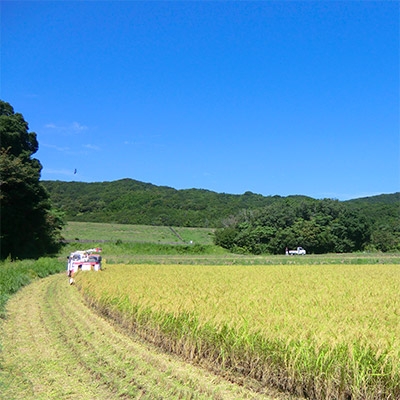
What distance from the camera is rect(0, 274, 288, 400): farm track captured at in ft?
19.7

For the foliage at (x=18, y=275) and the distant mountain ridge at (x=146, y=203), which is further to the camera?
the distant mountain ridge at (x=146, y=203)

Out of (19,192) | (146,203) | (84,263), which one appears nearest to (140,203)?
(146,203)

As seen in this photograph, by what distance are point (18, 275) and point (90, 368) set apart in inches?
570

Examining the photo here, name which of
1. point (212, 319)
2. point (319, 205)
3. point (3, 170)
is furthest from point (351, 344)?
point (319, 205)

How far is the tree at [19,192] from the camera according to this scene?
31922mm

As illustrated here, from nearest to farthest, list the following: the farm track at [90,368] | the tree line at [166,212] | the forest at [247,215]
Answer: the farm track at [90,368]
the tree line at [166,212]
the forest at [247,215]

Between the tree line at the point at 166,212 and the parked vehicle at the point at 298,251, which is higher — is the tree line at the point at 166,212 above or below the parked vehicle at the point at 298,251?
above

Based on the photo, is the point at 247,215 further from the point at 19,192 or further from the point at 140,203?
the point at 19,192

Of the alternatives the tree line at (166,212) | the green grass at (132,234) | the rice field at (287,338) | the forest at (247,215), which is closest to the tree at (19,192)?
the tree line at (166,212)

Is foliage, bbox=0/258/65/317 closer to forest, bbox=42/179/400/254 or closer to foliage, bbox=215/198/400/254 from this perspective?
forest, bbox=42/179/400/254

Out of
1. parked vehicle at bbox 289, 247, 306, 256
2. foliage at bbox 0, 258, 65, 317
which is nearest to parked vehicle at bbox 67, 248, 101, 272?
foliage at bbox 0, 258, 65, 317

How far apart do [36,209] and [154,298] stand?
98.1ft

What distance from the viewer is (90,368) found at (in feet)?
23.1

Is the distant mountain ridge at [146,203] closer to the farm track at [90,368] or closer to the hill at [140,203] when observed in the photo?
the hill at [140,203]
